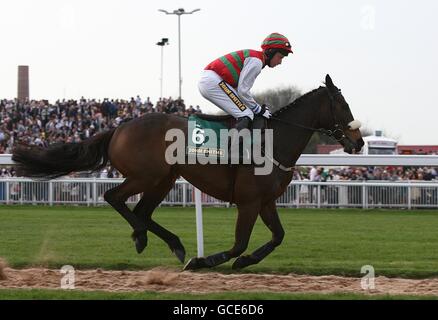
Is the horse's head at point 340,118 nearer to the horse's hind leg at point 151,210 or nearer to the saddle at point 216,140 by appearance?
the saddle at point 216,140

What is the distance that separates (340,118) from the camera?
8.64 m

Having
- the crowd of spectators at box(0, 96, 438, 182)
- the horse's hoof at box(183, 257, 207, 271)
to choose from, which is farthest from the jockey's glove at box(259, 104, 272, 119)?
the crowd of spectators at box(0, 96, 438, 182)

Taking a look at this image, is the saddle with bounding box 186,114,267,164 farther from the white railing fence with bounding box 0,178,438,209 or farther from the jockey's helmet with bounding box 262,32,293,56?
the white railing fence with bounding box 0,178,438,209

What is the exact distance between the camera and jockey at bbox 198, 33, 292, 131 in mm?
8281

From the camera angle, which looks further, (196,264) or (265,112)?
(265,112)

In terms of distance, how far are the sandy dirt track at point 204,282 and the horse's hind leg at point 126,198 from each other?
36 centimetres

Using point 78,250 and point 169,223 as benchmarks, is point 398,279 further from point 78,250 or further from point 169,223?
point 169,223

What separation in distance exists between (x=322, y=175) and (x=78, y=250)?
489 inches

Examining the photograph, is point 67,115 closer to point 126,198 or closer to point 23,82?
point 23,82

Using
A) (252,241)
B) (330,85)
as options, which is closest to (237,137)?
(330,85)

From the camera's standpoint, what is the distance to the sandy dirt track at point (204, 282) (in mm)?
7469

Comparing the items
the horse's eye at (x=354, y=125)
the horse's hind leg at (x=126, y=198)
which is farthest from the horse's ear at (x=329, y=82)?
the horse's hind leg at (x=126, y=198)

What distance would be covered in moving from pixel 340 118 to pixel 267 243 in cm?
143

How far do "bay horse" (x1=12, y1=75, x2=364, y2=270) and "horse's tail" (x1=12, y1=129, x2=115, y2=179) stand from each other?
0.01 m
